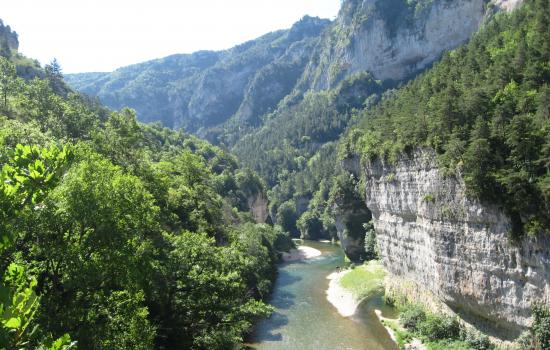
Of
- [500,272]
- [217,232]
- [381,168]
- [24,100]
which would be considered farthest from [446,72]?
[24,100]

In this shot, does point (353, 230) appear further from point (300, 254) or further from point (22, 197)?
point (22, 197)

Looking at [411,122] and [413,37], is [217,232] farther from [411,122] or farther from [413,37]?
[413,37]

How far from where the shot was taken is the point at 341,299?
2085 inches

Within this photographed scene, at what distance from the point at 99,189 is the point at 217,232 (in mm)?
32907

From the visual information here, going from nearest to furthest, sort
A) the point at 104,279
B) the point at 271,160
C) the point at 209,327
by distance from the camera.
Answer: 1. the point at 104,279
2. the point at 209,327
3. the point at 271,160

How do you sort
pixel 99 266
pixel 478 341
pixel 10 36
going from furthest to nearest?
pixel 10 36
pixel 478 341
pixel 99 266

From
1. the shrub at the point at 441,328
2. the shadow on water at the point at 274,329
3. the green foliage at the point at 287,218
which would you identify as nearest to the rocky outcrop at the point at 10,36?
the green foliage at the point at 287,218

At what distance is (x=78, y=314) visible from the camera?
17281mm

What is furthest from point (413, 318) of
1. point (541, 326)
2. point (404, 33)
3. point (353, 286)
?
point (404, 33)

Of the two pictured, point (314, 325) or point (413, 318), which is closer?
point (413, 318)

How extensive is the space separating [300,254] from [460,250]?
60.4 meters

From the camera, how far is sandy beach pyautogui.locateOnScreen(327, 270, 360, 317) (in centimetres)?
4872

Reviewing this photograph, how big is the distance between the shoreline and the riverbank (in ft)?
74.2

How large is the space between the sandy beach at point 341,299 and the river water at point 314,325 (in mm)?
670
